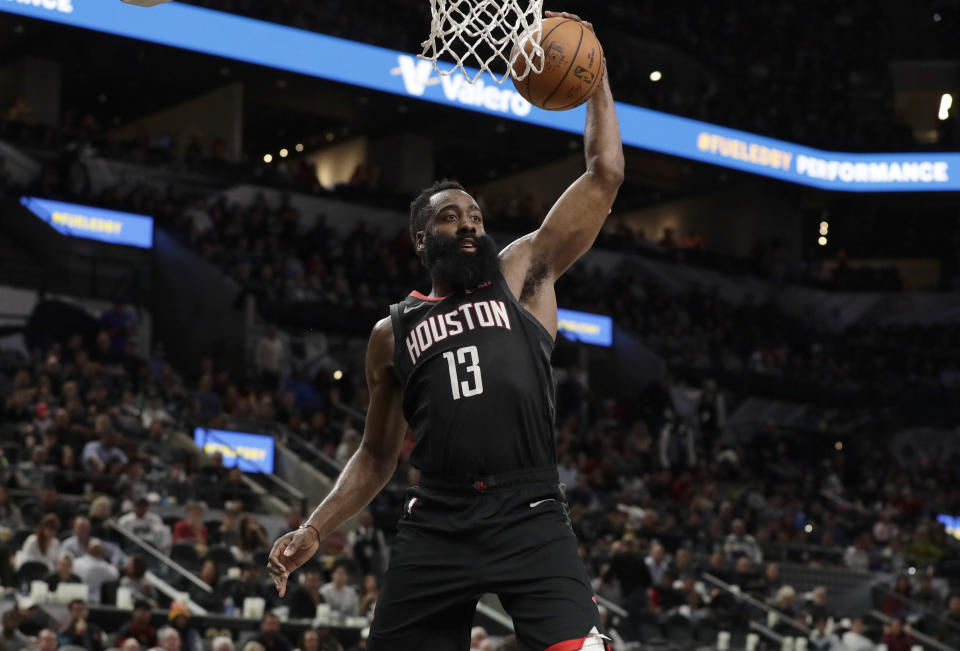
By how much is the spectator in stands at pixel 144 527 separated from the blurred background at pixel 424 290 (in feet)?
0.11

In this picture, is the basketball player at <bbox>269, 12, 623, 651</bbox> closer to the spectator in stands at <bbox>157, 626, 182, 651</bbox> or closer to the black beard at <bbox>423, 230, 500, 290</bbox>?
the black beard at <bbox>423, 230, 500, 290</bbox>

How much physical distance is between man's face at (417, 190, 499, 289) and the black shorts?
65 centimetres

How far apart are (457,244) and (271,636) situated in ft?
24.8

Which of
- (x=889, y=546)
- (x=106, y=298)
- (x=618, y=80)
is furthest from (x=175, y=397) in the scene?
(x=618, y=80)

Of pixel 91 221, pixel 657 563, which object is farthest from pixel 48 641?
pixel 91 221

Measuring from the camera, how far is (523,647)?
13.8 feet

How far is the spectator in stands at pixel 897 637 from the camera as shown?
1552cm

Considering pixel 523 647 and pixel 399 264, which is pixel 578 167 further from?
pixel 523 647

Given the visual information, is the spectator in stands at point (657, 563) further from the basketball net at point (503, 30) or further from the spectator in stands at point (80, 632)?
the basketball net at point (503, 30)

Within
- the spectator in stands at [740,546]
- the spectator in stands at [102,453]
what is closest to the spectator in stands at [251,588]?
the spectator in stands at [102,453]

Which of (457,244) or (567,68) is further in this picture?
(567,68)

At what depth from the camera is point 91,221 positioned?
21641 mm

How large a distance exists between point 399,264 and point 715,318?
880 cm

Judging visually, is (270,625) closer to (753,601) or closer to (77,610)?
(77,610)
